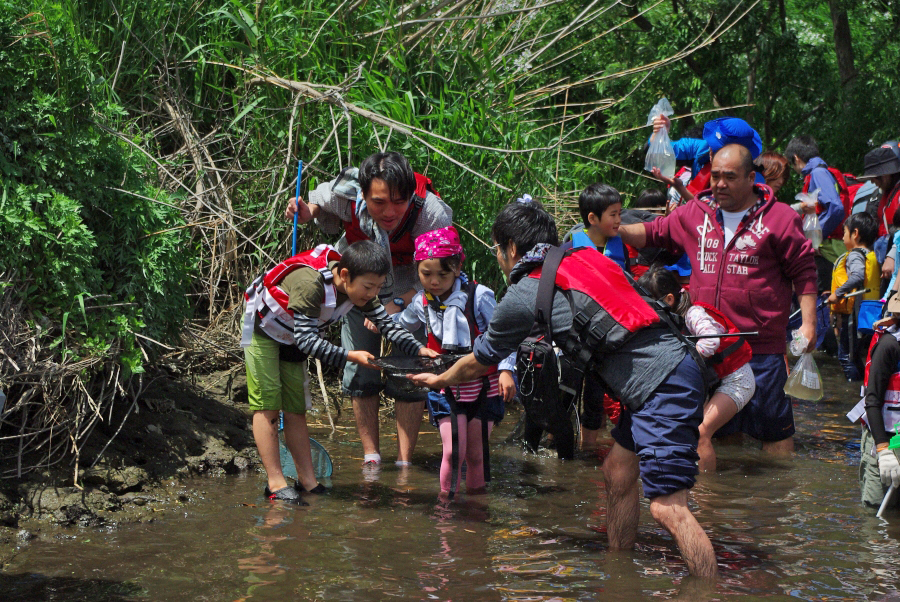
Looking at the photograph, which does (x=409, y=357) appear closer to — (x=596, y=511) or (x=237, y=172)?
(x=596, y=511)

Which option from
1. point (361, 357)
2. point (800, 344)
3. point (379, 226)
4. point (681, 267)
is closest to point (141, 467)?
point (361, 357)

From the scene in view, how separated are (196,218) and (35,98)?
75.2 inches

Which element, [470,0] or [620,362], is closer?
[620,362]

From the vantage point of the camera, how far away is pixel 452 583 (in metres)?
3.82

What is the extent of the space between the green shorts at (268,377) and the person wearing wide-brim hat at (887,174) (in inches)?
192

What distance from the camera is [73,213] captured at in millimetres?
4812

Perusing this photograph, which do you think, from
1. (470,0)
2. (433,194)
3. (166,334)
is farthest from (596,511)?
(470,0)

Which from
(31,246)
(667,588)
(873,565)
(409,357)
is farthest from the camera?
(409,357)

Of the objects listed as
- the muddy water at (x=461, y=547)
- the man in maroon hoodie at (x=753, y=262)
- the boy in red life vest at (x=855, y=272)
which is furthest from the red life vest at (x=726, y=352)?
the boy in red life vest at (x=855, y=272)

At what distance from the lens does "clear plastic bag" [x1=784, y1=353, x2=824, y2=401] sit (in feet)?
19.3

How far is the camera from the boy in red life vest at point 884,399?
14.7 ft

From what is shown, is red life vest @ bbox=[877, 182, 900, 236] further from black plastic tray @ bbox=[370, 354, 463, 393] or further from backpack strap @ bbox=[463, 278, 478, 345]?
black plastic tray @ bbox=[370, 354, 463, 393]

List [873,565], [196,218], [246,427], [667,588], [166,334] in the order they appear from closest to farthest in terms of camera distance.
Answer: [667,588] < [873,565] < [166,334] < [246,427] < [196,218]

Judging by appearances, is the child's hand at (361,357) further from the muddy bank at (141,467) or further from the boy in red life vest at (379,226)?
the muddy bank at (141,467)
